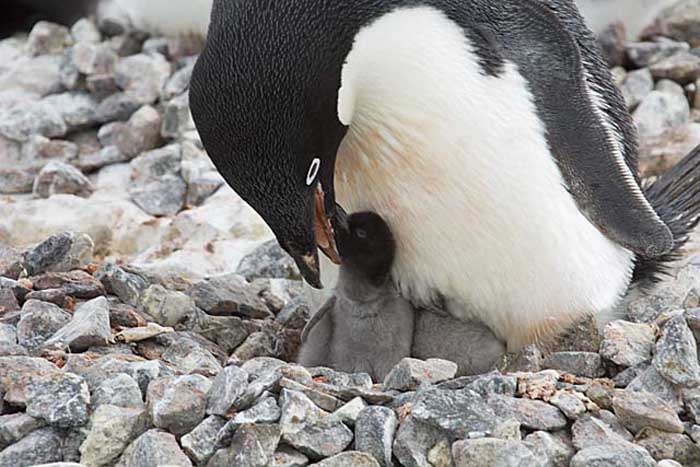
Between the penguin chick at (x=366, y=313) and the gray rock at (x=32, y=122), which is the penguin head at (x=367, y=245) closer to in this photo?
the penguin chick at (x=366, y=313)

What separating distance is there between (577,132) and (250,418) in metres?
1.14

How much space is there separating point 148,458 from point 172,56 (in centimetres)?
335

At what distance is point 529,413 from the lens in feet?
6.70

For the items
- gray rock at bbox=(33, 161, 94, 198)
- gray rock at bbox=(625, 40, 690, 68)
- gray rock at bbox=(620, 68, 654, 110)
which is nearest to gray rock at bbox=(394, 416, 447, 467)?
gray rock at bbox=(33, 161, 94, 198)

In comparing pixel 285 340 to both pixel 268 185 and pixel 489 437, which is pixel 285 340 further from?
pixel 489 437

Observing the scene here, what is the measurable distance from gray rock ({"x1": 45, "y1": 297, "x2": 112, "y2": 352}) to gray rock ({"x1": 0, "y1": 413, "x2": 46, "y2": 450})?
38cm

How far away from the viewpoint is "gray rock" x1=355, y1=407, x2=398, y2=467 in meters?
1.95

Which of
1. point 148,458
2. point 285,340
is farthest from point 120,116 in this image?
point 148,458

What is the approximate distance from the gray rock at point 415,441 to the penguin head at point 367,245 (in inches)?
32.1

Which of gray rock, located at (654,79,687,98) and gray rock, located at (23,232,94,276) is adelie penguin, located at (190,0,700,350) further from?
gray rock, located at (654,79,687,98)

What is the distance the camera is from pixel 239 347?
3008mm

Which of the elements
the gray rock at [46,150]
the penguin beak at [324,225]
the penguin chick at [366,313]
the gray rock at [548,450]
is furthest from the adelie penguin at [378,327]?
the gray rock at [46,150]

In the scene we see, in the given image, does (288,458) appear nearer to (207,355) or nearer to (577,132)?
(207,355)

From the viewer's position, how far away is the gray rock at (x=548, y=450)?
1931mm
